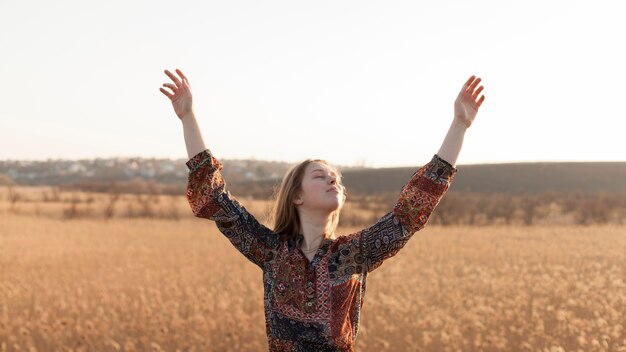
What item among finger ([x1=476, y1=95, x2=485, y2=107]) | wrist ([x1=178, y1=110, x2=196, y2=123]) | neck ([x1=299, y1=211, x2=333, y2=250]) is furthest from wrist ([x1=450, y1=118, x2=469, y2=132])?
wrist ([x1=178, y1=110, x2=196, y2=123])

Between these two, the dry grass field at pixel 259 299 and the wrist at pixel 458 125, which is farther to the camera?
the dry grass field at pixel 259 299

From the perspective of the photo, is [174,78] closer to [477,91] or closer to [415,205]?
[415,205]

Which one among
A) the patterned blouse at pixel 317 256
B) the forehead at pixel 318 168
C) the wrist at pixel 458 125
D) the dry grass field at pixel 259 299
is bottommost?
the dry grass field at pixel 259 299

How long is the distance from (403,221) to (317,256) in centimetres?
45

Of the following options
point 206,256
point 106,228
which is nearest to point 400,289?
point 206,256

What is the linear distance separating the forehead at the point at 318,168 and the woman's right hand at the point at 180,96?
0.66m

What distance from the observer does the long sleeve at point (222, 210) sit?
3275 millimetres

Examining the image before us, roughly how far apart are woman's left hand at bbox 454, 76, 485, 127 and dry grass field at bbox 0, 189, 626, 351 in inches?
159

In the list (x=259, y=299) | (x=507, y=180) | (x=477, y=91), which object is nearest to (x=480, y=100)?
Result: (x=477, y=91)

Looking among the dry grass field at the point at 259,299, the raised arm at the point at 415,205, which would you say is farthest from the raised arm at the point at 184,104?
the dry grass field at the point at 259,299

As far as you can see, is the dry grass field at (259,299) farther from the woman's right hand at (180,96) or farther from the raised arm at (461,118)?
the woman's right hand at (180,96)

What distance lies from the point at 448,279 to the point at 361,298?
10.1 m

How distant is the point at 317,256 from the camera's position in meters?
3.24

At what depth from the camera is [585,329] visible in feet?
25.9
